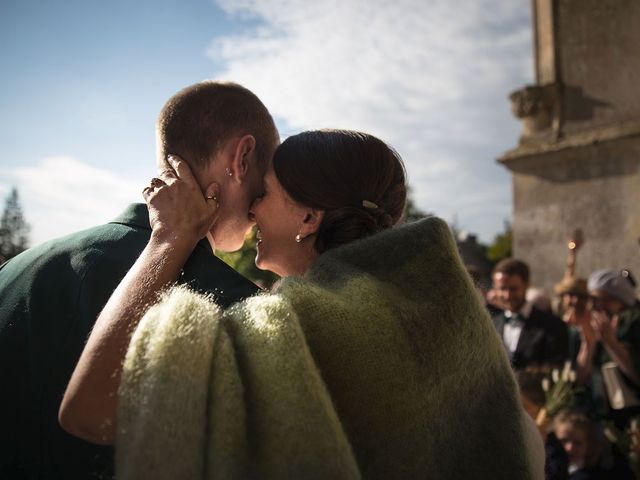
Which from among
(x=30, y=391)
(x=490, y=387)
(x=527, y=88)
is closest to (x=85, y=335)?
(x=30, y=391)

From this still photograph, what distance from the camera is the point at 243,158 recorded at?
2.15 m

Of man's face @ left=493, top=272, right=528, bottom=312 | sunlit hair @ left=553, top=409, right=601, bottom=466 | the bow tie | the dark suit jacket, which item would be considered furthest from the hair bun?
man's face @ left=493, top=272, right=528, bottom=312

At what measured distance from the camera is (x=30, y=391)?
165cm

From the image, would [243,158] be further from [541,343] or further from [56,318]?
[541,343]

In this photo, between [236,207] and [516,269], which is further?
[516,269]

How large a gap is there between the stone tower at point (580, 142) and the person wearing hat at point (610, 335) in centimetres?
392

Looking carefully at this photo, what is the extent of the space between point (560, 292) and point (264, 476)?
178 inches

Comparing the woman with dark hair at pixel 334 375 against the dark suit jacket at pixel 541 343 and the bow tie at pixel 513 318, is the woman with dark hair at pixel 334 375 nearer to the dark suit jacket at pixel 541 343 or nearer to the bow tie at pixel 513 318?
the dark suit jacket at pixel 541 343

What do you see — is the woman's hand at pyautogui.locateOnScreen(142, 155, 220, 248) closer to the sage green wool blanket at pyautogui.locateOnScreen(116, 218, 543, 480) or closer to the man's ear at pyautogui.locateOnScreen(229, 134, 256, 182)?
the man's ear at pyautogui.locateOnScreen(229, 134, 256, 182)

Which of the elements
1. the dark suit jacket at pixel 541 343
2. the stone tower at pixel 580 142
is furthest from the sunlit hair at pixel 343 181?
the stone tower at pixel 580 142

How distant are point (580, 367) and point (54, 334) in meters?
4.11

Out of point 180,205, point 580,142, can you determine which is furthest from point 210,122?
point 580,142

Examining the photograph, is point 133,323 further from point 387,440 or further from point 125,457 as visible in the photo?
point 387,440

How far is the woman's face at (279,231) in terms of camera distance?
1934mm
